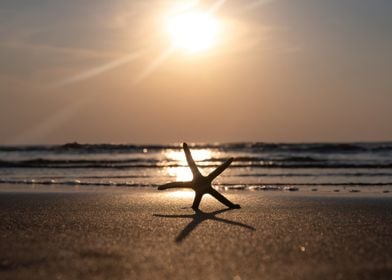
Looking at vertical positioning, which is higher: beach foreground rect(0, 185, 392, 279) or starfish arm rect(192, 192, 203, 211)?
starfish arm rect(192, 192, 203, 211)

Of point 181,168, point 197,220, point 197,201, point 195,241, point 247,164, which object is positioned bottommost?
point 195,241

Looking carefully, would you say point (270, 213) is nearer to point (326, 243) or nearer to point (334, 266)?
point (326, 243)

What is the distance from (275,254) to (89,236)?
2154 mm

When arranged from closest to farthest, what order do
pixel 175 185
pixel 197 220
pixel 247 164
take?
pixel 197 220, pixel 175 185, pixel 247 164

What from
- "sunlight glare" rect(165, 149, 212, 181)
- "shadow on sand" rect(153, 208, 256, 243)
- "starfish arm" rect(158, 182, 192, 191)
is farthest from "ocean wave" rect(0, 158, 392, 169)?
"shadow on sand" rect(153, 208, 256, 243)

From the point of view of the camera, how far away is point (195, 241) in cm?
584

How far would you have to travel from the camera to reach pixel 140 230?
261 inches

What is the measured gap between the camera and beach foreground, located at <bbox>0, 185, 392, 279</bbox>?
454cm

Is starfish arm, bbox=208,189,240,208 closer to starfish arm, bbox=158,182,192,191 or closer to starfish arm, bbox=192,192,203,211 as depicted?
starfish arm, bbox=192,192,203,211

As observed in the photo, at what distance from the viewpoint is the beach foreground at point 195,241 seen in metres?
4.54

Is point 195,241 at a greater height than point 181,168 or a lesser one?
lesser

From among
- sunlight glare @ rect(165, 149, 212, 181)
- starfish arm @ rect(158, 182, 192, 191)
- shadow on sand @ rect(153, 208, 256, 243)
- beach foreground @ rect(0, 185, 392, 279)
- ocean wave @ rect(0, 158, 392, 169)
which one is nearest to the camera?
beach foreground @ rect(0, 185, 392, 279)

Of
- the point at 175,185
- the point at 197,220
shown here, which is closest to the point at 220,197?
the point at 175,185

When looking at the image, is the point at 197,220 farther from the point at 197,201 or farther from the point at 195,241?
the point at 195,241
